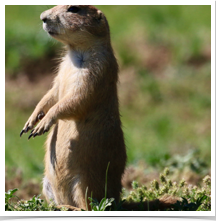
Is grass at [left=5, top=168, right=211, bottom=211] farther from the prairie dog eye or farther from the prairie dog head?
the prairie dog eye

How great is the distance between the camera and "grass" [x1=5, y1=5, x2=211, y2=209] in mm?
9312

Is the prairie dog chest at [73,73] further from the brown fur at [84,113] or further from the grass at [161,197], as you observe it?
the grass at [161,197]

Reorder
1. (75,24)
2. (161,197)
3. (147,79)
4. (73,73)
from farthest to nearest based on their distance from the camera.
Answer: (147,79), (161,197), (73,73), (75,24)

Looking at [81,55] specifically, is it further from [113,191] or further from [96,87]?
[113,191]

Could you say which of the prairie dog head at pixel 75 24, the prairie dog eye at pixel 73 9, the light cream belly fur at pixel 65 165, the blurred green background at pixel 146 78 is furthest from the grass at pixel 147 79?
the prairie dog eye at pixel 73 9

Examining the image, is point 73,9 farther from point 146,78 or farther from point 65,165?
point 146,78

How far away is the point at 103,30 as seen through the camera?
4.63m

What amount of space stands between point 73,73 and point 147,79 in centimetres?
717

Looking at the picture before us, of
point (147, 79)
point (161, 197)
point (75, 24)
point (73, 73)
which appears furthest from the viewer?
point (147, 79)

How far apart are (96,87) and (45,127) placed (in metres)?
0.68

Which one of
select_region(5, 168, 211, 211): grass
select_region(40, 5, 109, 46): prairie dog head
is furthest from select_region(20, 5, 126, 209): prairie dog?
select_region(5, 168, 211, 211): grass

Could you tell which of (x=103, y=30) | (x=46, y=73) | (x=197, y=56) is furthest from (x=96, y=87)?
(x=197, y=56)

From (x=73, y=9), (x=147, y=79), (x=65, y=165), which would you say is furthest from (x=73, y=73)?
(x=147, y=79)

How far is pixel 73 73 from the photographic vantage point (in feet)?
14.9
